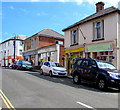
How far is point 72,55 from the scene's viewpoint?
21828mm

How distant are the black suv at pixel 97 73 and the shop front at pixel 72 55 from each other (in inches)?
314

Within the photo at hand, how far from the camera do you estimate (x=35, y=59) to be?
3478cm

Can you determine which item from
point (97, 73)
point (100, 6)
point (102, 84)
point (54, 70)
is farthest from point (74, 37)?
point (102, 84)

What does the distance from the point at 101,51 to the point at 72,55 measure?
600cm

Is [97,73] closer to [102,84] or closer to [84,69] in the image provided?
[102,84]

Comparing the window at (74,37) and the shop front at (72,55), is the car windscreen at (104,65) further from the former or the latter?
the window at (74,37)

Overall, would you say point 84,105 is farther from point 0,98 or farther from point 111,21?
point 111,21

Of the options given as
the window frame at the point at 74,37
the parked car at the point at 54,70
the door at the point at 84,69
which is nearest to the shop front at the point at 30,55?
the window frame at the point at 74,37

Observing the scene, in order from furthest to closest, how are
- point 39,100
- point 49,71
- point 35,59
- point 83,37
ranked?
point 35,59 → point 83,37 → point 49,71 → point 39,100

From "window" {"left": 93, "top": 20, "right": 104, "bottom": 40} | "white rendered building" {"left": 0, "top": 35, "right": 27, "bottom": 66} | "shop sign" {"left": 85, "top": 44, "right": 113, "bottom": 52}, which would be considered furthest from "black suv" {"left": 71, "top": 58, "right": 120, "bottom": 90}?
"white rendered building" {"left": 0, "top": 35, "right": 27, "bottom": 66}

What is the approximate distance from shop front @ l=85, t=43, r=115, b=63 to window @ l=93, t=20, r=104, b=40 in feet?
3.58

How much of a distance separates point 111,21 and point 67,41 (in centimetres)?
844

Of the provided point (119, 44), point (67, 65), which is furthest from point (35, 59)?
point (119, 44)

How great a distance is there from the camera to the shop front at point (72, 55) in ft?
65.4
